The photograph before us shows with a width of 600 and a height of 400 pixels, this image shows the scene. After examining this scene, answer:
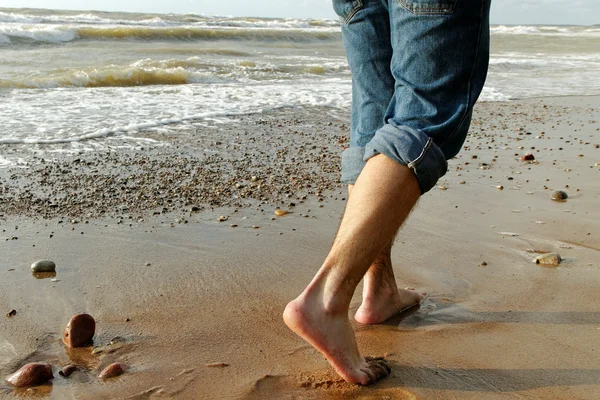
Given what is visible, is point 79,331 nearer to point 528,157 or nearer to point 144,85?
point 528,157

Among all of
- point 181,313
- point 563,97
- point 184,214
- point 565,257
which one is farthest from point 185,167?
point 563,97

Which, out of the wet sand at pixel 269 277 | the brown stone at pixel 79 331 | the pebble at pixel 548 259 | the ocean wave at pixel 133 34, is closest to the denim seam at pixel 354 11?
the wet sand at pixel 269 277

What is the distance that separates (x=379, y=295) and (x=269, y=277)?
21.7 inches

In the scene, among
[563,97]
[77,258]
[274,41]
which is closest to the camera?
→ [77,258]

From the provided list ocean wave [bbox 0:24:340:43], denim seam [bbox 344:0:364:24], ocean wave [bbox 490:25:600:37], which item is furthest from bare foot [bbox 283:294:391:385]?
ocean wave [bbox 490:25:600:37]

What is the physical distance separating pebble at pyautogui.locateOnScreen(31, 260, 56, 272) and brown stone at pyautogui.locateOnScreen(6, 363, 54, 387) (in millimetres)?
838

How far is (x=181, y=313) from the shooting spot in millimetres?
2117

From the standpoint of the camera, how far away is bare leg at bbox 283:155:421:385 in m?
1.56

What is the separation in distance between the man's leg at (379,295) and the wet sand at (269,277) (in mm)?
47

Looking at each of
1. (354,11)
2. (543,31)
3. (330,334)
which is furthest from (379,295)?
(543,31)

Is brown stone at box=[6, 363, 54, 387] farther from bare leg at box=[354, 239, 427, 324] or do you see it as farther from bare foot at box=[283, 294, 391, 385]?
bare leg at box=[354, 239, 427, 324]

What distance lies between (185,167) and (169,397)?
2.75 m

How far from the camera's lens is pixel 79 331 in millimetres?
1880

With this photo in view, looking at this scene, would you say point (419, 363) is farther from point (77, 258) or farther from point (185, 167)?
point (185, 167)
